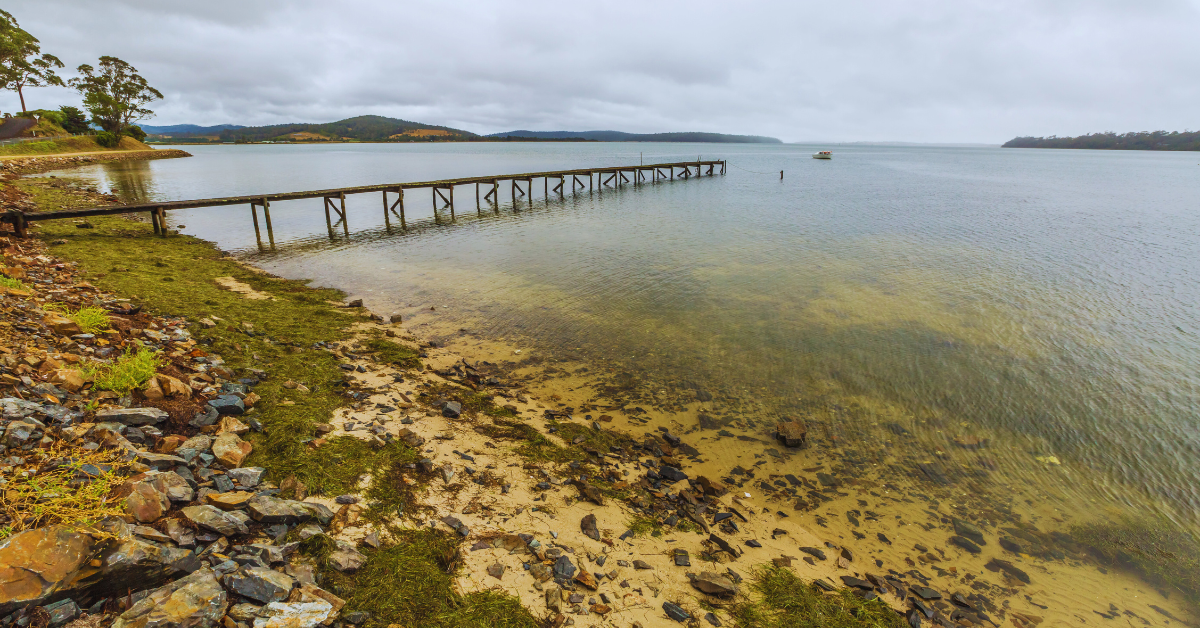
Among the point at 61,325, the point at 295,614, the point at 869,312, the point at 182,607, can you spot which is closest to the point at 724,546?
the point at 295,614

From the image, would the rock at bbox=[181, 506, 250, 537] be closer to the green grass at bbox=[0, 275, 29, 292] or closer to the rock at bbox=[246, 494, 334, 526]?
the rock at bbox=[246, 494, 334, 526]

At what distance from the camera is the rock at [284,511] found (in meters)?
4.75

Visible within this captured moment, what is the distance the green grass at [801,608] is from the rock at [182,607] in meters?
4.51

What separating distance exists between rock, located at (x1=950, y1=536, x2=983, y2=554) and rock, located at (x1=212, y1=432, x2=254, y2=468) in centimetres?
909

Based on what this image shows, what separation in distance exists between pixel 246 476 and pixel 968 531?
9.23 m

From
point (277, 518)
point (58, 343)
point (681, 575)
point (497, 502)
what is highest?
point (58, 343)

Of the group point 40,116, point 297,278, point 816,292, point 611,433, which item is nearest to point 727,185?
point 816,292

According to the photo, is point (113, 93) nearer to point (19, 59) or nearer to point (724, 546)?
point (19, 59)

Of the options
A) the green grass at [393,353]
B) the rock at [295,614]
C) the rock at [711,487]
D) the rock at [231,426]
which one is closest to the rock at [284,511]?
the rock at [295,614]

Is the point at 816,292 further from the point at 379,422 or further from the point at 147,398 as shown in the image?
the point at 147,398

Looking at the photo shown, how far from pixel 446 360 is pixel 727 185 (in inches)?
2246

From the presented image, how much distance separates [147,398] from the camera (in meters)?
6.21

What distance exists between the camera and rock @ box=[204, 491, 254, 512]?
473 centimetres

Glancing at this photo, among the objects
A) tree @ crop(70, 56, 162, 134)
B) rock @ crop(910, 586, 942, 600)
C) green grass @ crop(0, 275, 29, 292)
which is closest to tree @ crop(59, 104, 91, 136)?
tree @ crop(70, 56, 162, 134)
